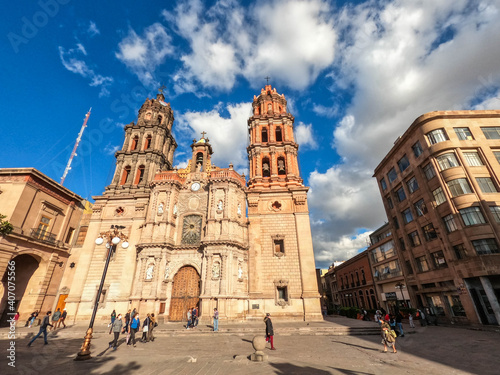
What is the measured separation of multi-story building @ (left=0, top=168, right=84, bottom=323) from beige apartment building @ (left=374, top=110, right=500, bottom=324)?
121 feet

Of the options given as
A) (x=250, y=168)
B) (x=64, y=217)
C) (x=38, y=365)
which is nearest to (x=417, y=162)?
(x=250, y=168)

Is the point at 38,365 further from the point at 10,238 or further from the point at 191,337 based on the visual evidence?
the point at 10,238

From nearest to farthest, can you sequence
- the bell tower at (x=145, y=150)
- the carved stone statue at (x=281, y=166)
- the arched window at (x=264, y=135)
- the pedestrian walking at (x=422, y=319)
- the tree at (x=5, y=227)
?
1. the tree at (x=5, y=227)
2. the pedestrian walking at (x=422, y=319)
3. the bell tower at (x=145, y=150)
4. the carved stone statue at (x=281, y=166)
5. the arched window at (x=264, y=135)

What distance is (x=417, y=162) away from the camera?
2517 centimetres

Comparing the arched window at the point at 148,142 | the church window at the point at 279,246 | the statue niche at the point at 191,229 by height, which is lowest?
the church window at the point at 279,246

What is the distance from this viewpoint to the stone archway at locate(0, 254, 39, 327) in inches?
842

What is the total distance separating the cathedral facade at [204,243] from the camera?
22.1m

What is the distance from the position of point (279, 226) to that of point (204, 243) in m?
8.12

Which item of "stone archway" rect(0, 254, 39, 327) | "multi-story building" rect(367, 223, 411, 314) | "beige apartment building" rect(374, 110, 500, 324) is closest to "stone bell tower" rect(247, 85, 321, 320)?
"beige apartment building" rect(374, 110, 500, 324)

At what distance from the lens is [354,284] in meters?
46.3

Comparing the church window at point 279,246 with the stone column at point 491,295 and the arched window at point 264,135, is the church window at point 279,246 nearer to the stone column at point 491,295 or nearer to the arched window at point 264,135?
the arched window at point 264,135

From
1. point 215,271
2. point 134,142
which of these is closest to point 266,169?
point 215,271

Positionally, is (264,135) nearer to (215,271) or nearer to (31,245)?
(215,271)

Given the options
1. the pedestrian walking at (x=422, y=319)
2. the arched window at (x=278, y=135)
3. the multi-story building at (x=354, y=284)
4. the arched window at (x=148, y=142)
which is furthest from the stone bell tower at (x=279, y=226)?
the multi-story building at (x=354, y=284)
